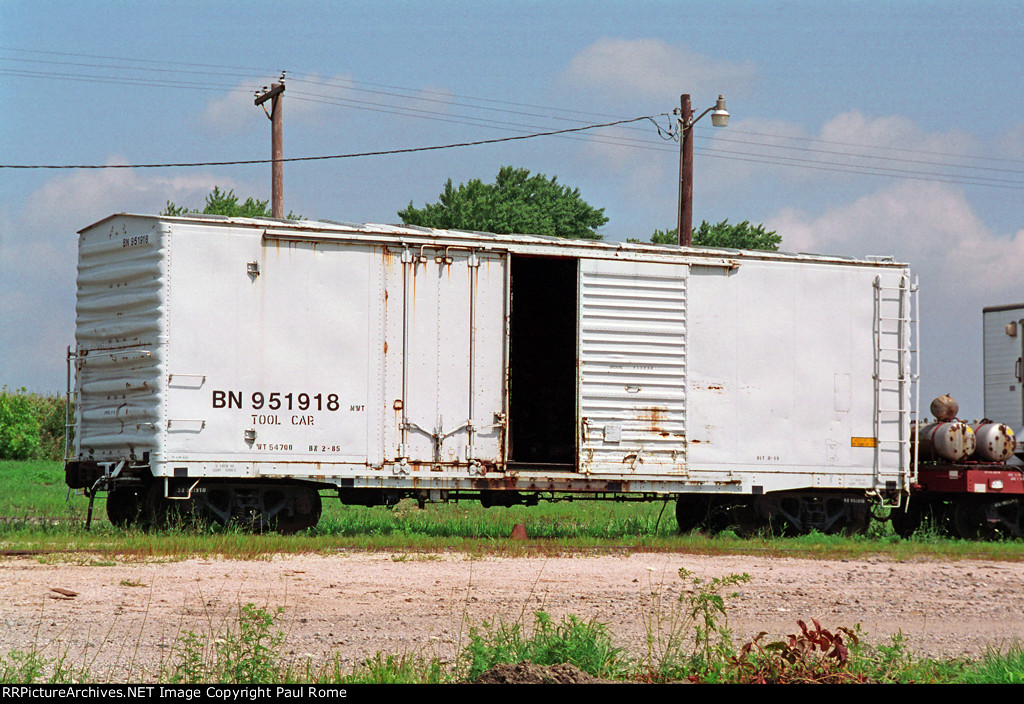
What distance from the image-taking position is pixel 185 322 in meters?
13.5

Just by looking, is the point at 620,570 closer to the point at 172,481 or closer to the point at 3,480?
the point at 172,481

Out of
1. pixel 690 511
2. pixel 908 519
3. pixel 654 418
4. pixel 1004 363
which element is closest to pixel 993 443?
pixel 908 519

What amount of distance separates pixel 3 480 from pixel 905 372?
22.2 meters

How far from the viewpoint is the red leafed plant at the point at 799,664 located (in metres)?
5.74

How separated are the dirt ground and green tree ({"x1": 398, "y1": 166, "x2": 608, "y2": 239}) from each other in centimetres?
4164

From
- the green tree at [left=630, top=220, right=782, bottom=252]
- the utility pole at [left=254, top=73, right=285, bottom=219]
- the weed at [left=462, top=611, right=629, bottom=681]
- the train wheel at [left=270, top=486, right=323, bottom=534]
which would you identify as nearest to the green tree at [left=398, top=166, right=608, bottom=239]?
the green tree at [left=630, top=220, right=782, bottom=252]

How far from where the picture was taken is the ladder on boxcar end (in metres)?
16.0

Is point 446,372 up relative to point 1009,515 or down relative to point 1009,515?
up

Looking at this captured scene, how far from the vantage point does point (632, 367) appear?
49.3ft

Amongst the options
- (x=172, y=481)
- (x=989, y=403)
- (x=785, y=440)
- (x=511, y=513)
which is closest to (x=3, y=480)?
(x=511, y=513)

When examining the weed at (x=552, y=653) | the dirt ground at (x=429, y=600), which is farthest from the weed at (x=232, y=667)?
the weed at (x=552, y=653)

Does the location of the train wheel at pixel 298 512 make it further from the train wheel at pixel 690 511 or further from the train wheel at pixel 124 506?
the train wheel at pixel 690 511

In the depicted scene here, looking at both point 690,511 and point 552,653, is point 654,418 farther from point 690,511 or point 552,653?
point 552,653

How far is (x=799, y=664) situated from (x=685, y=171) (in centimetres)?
1934
